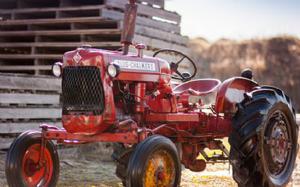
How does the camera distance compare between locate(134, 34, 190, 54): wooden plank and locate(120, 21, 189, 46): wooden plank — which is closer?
locate(134, 34, 190, 54): wooden plank

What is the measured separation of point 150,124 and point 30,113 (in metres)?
2.79

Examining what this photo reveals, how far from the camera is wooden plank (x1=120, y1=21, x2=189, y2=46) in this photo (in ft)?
30.3

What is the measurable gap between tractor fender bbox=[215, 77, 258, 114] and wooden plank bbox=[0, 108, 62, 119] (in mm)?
3038

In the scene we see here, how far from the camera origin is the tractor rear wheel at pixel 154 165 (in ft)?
15.5

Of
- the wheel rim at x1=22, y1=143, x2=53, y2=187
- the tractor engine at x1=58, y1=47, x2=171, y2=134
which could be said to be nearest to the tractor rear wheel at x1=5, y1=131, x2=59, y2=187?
the wheel rim at x1=22, y1=143, x2=53, y2=187

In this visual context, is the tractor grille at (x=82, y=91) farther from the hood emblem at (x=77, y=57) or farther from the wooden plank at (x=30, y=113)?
the wooden plank at (x=30, y=113)

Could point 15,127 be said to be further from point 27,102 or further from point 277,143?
point 277,143

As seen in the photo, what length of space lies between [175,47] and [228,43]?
15.9m

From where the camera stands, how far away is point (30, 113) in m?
8.07

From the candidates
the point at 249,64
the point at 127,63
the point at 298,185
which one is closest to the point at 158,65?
the point at 127,63

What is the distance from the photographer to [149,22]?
31.2ft

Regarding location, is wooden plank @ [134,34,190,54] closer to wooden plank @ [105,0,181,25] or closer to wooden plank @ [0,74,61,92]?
wooden plank @ [105,0,181,25]

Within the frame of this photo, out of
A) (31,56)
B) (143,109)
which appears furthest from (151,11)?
(143,109)

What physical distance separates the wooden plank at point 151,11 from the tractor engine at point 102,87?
3.35 m
